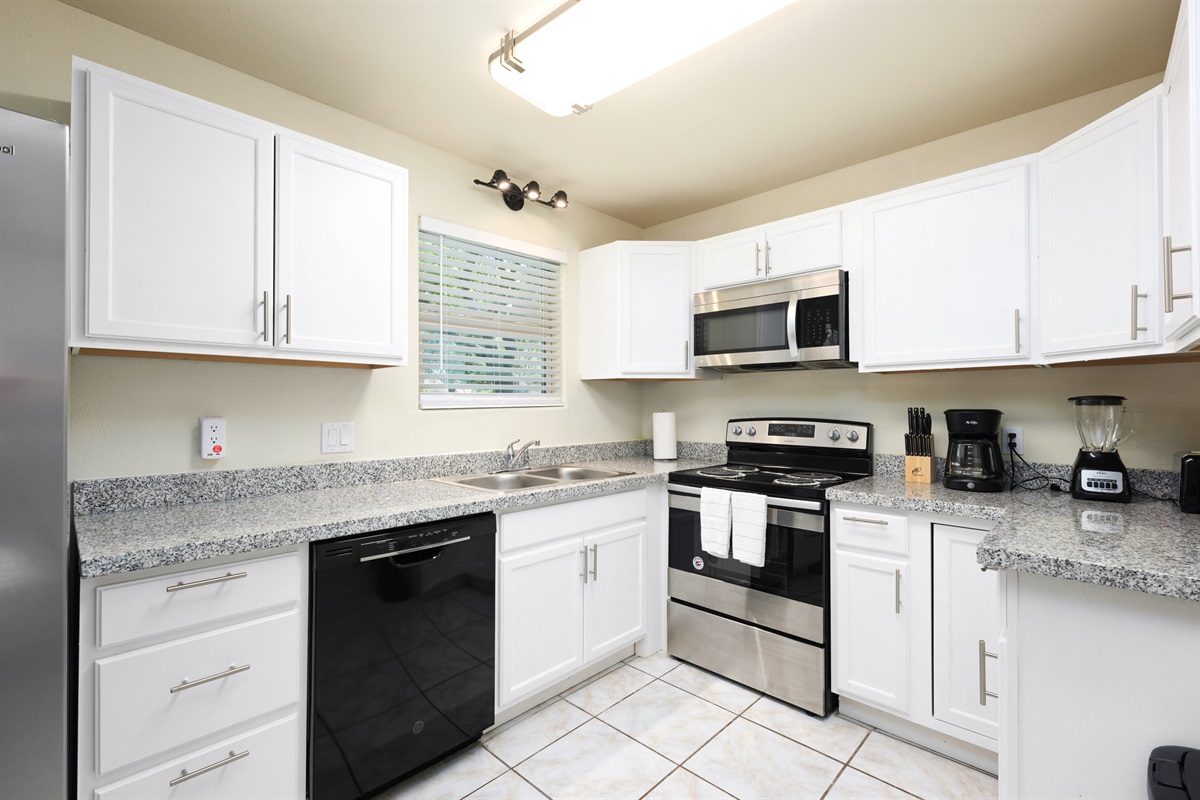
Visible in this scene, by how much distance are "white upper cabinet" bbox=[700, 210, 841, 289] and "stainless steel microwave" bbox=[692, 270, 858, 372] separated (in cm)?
6

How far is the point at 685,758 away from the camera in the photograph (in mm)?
1956

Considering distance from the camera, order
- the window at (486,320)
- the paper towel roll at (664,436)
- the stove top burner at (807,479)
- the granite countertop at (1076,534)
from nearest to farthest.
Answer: the granite countertop at (1076,534) → the stove top burner at (807,479) → the window at (486,320) → the paper towel roll at (664,436)

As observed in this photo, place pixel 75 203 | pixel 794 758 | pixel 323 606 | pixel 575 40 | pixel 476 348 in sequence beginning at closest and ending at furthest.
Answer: pixel 75 203 < pixel 323 606 < pixel 575 40 < pixel 794 758 < pixel 476 348

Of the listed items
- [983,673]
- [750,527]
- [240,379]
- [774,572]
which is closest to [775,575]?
[774,572]

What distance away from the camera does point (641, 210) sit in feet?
11.3

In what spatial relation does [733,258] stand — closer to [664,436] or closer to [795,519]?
[664,436]

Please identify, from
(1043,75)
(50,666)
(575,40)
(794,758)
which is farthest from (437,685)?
(1043,75)

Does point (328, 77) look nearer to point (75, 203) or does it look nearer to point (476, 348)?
point (75, 203)

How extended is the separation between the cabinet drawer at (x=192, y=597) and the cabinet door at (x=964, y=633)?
6.92 ft

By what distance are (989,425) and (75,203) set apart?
311 cm

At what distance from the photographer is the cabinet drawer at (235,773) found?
51.2 inches

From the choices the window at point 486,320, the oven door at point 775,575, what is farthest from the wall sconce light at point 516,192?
the oven door at point 775,575

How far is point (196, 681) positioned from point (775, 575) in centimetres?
200

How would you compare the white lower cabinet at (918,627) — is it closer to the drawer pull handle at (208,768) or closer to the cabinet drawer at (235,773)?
the cabinet drawer at (235,773)
